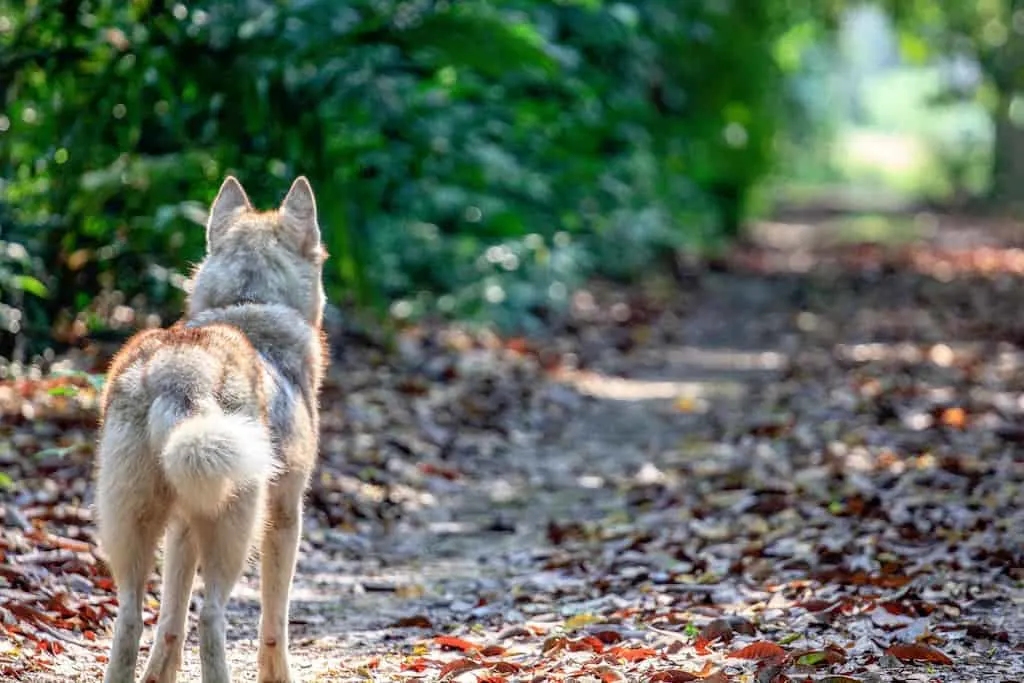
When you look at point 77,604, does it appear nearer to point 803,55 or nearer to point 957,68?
point 803,55

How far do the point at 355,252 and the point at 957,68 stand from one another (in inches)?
1355

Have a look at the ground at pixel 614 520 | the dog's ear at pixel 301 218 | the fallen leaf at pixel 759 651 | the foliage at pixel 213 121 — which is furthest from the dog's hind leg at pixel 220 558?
the foliage at pixel 213 121

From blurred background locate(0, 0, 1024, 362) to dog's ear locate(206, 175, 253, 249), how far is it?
2319 millimetres

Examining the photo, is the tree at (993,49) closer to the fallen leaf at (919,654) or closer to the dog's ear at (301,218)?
the dog's ear at (301,218)

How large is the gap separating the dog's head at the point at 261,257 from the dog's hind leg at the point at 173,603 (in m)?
A: 1.11

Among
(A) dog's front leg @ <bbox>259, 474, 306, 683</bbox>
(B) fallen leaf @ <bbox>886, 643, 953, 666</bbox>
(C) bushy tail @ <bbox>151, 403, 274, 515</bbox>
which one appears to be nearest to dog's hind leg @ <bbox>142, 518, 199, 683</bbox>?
(A) dog's front leg @ <bbox>259, 474, 306, 683</bbox>

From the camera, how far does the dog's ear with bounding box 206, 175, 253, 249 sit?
5496 mm

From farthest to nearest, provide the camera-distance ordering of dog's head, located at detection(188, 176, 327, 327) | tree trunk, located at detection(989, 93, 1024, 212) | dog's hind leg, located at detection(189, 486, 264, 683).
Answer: tree trunk, located at detection(989, 93, 1024, 212), dog's head, located at detection(188, 176, 327, 327), dog's hind leg, located at detection(189, 486, 264, 683)

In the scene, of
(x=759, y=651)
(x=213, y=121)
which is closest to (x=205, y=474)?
(x=759, y=651)

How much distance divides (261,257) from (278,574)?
1.28m

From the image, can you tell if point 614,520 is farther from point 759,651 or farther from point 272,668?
point 272,668

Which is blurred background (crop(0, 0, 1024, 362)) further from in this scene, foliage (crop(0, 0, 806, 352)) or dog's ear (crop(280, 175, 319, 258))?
dog's ear (crop(280, 175, 319, 258))

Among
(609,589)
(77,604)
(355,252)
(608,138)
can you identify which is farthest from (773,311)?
(77,604)

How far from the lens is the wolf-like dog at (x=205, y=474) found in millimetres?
4016
